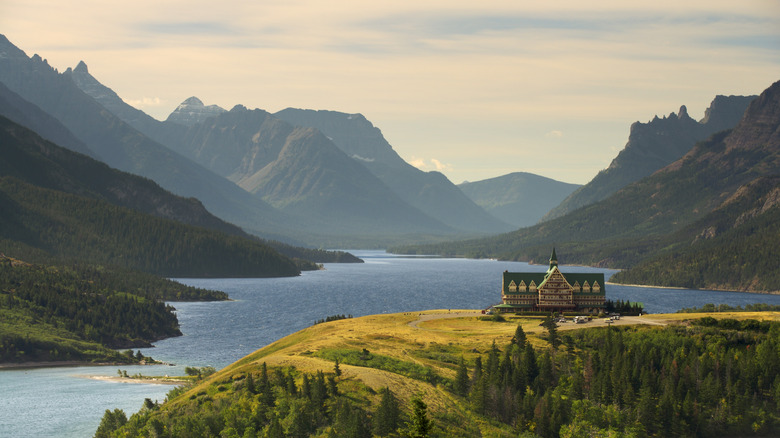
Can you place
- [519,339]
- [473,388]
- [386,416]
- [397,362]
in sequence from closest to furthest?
[386,416], [473,388], [397,362], [519,339]

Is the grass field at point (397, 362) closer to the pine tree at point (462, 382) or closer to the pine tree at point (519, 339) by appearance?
the pine tree at point (462, 382)

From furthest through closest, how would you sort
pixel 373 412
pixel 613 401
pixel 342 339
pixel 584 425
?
pixel 342 339
pixel 613 401
pixel 584 425
pixel 373 412

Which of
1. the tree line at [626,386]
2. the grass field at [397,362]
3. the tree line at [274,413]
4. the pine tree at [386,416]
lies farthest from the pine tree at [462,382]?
the pine tree at [386,416]

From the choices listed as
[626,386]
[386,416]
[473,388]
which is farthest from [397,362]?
[626,386]

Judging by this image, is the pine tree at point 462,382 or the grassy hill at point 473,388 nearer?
the grassy hill at point 473,388

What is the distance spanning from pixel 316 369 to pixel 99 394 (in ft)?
204

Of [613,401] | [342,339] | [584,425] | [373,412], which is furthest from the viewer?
[342,339]

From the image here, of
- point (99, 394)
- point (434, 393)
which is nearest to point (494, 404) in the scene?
point (434, 393)

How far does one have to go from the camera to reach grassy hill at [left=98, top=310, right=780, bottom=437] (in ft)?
472

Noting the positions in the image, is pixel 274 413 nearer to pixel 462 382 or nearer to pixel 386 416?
pixel 386 416

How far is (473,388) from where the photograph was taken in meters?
164

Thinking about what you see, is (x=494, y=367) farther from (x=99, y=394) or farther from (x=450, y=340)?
(x=99, y=394)

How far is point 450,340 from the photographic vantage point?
19538 cm

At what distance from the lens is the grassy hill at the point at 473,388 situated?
144 m
